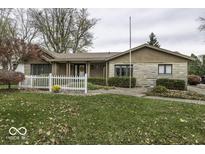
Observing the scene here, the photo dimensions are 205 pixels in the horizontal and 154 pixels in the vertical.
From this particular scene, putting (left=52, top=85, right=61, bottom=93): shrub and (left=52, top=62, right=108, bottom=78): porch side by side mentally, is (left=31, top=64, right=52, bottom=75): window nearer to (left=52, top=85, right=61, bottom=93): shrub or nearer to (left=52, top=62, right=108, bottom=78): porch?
(left=52, top=62, right=108, bottom=78): porch

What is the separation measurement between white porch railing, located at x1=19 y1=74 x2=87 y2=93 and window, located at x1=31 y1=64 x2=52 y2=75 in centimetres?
1023

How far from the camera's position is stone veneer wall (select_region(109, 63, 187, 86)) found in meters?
18.6

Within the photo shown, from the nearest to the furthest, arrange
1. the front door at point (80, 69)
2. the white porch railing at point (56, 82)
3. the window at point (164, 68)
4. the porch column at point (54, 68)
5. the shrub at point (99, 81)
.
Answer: the white porch railing at point (56, 82) < the window at point (164, 68) < the shrub at point (99, 81) < the porch column at point (54, 68) < the front door at point (80, 69)

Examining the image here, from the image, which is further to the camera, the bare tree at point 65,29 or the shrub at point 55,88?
the bare tree at point 65,29

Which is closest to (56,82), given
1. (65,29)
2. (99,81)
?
(99,81)

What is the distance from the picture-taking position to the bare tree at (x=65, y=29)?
33781mm

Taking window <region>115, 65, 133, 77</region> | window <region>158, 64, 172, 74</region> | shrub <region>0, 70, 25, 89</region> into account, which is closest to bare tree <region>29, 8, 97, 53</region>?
window <region>115, 65, 133, 77</region>

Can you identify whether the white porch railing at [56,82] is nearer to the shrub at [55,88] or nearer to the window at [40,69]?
the shrub at [55,88]

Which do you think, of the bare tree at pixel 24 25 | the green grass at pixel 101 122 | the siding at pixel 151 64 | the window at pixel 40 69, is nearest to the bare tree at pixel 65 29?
the bare tree at pixel 24 25

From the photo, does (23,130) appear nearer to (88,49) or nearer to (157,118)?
(157,118)

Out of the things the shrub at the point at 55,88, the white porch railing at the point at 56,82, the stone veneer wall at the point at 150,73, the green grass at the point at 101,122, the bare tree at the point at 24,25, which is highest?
the bare tree at the point at 24,25

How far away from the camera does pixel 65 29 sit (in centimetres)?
3431

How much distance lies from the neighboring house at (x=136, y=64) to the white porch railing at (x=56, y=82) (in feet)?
22.7

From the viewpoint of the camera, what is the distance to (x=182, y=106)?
8.91m
